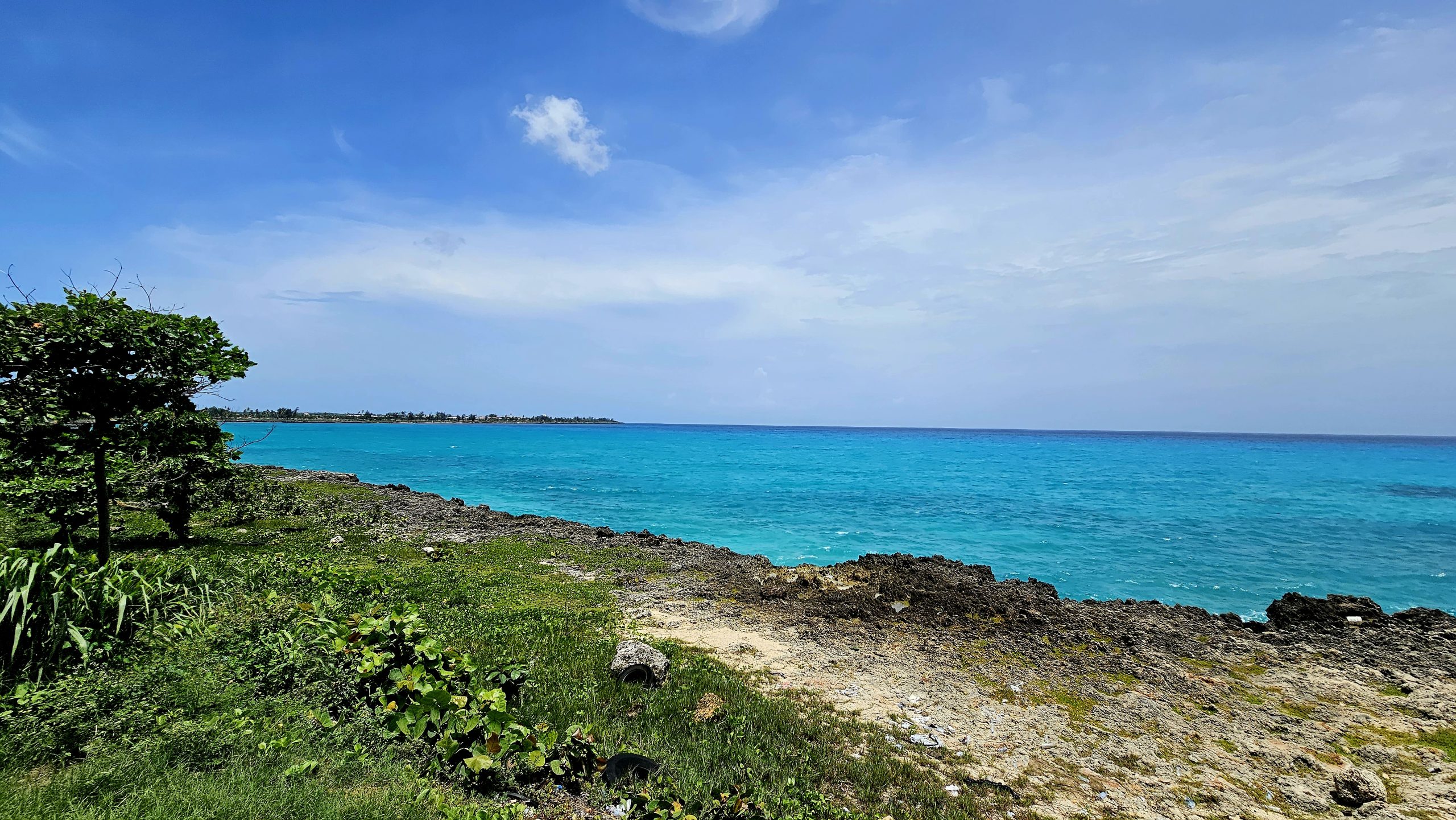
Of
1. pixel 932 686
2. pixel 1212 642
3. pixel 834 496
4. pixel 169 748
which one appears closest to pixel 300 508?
pixel 169 748

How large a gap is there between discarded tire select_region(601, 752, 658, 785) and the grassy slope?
8.4 inches

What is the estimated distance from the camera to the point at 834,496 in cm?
4594

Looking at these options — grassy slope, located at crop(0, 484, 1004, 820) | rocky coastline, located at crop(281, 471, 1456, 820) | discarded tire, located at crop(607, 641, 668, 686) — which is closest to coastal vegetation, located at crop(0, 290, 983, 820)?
grassy slope, located at crop(0, 484, 1004, 820)

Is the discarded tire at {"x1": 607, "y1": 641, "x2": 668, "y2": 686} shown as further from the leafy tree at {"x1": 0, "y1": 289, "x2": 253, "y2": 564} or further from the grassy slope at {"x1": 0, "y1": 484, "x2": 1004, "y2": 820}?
the leafy tree at {"x1": 0, "y1": 289, "x2": 253, "y2": 564}

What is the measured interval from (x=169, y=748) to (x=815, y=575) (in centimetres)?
1565

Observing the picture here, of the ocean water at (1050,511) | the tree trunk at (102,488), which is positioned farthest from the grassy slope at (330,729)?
the ocean water at (1050,511)

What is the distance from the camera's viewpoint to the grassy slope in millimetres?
4035

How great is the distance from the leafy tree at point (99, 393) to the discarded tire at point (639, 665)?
27.3ft

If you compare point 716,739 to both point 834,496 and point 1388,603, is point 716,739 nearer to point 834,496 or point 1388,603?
point 1388,603

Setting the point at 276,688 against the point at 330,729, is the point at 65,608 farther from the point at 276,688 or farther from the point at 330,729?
the point at 330,729

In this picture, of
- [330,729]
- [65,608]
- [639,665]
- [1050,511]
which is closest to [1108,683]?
[639,665]

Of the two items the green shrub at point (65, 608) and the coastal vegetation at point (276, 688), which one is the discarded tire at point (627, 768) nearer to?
the coastal vegetation at point (276, 688)

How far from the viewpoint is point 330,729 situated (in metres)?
5.19

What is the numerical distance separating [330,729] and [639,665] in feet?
14.2
